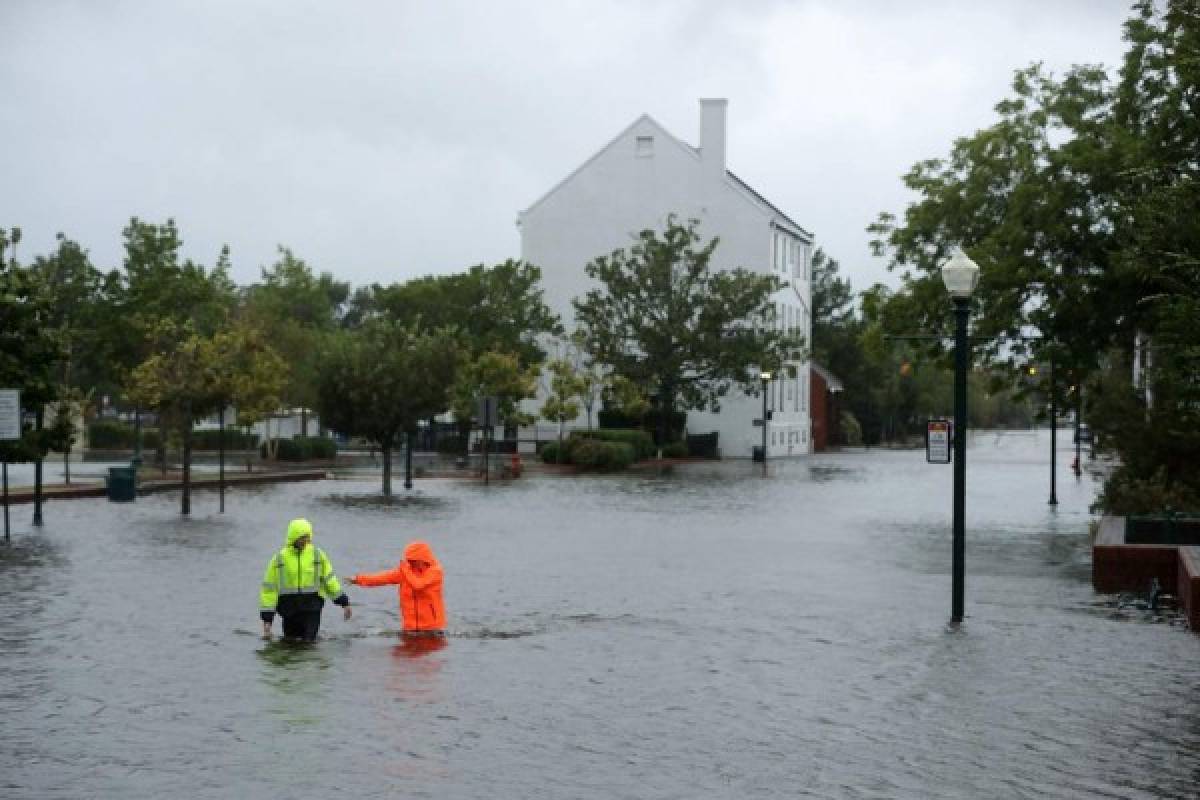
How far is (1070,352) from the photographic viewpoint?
1214 inches

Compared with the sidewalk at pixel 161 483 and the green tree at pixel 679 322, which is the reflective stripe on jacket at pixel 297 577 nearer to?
the sidewalk at pixel 161 483

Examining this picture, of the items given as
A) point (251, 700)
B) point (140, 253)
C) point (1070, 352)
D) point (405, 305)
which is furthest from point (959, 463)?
point (405, 305)

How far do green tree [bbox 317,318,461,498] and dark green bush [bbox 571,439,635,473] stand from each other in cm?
1377

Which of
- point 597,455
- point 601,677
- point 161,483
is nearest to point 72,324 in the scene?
point 161,483

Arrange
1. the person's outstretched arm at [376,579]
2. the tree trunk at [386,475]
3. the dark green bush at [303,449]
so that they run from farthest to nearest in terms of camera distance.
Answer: the dark green bush at [303,449] < the tree trunk at [386,475] < the person's outstretched arm at [376,579]

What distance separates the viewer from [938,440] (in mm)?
17938

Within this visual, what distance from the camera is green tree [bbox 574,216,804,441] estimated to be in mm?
70875

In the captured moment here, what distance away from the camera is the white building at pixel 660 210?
76062 millimetres

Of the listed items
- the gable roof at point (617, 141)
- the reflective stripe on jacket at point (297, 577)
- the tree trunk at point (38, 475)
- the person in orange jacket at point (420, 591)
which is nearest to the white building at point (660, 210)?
the gable roof at point (617, 141)

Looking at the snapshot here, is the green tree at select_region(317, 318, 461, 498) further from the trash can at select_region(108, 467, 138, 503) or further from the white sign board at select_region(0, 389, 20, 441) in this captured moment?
the white sign board at select_region(0, 389, 20, 441)

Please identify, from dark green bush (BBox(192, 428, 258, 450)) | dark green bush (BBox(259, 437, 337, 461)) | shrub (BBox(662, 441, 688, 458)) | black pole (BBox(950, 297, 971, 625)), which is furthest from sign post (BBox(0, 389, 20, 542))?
shrub (BBox(662, 441, 688, 458))

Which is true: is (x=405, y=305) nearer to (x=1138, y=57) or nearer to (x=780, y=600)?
(x=1138, y=57)

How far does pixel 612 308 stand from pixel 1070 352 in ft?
140

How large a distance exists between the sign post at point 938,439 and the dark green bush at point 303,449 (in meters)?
46.2
